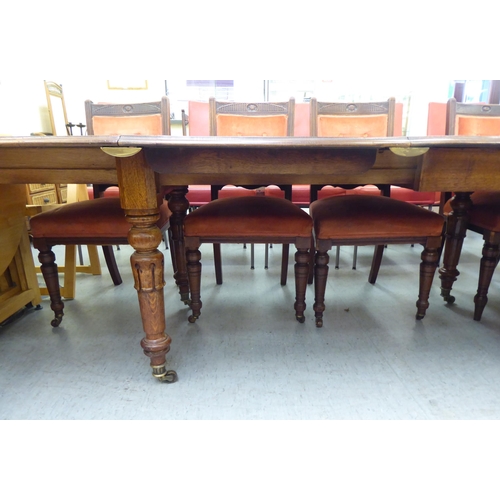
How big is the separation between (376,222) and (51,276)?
1.25m

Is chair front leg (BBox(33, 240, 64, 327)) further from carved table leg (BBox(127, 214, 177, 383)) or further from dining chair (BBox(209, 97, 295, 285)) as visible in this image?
dining chair (BBox(209, 97, 295, 285))

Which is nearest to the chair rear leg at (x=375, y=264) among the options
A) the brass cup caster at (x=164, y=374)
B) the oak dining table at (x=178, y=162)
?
the oak dining table at (x=178, y=162)

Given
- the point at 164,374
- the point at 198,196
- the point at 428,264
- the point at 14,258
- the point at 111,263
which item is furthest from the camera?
the point at 198,196

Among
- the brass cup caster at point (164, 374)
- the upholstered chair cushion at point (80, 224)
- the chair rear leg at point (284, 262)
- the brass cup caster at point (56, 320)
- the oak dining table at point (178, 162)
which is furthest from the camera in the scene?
the chair rear leg at point (284, 262)

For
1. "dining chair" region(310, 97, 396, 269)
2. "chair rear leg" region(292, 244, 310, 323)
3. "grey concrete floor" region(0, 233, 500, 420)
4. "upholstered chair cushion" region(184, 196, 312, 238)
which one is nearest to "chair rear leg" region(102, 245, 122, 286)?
"grey concrete floor" region(0, 233, 500, 420)

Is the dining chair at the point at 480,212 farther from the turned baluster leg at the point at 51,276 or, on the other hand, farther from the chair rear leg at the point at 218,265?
the turned baluster leg at the point at 51,276

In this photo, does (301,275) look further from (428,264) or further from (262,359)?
(428,264)

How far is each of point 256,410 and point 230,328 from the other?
1.47ft

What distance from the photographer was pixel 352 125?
176 cm

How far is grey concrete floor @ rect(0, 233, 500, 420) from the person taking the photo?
0.89 meters

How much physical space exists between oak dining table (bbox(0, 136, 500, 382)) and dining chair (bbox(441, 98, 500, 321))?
455mm

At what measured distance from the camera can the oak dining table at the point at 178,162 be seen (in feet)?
2.40

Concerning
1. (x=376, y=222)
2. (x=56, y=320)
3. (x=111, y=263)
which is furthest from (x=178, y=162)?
(x=111, y=263)

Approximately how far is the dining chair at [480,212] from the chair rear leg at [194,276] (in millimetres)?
1112
